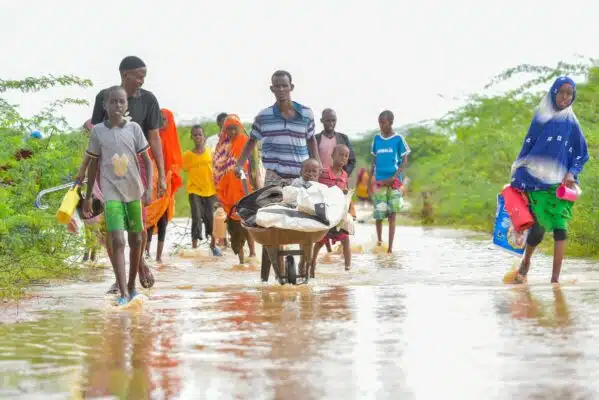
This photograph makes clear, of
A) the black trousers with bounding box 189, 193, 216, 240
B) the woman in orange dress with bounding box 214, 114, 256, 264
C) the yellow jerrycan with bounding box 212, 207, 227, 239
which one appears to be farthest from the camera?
the black trousers with bounding box 189, 193, 216, 240

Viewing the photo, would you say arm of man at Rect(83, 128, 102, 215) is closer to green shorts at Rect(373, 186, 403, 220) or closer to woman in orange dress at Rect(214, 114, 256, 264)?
woman in orange dress at Rect(214, 114, 256, 264)

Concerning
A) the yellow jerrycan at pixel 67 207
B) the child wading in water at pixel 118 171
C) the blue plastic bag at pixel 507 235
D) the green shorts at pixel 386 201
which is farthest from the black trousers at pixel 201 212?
the child wading in water at pixel 118 171

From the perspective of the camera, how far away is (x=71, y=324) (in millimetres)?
9336

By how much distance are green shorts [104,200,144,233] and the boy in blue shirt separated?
8464mm

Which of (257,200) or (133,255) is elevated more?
(257,200)

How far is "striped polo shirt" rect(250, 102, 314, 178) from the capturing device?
13.2 meters

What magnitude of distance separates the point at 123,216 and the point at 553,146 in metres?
4.23

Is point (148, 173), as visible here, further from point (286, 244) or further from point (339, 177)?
point (339, 177)

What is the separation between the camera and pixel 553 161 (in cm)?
1250

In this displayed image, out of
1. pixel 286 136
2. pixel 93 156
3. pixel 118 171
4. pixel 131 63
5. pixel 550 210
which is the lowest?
pixel 550 210

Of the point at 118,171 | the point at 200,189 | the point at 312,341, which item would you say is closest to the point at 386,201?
the point at 200,189

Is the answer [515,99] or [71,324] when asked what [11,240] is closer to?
[71,324]

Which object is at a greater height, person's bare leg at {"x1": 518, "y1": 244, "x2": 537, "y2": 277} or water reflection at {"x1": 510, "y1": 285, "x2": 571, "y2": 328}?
person's bare leg at {"x1": 518, "y1": 244, "x2": 537, "y2": 277}

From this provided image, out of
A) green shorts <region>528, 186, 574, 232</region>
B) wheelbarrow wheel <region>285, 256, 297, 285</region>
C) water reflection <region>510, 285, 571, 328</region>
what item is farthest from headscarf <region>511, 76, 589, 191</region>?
wheelbarrow wheel <region>285, 256, 297, 285</region>
